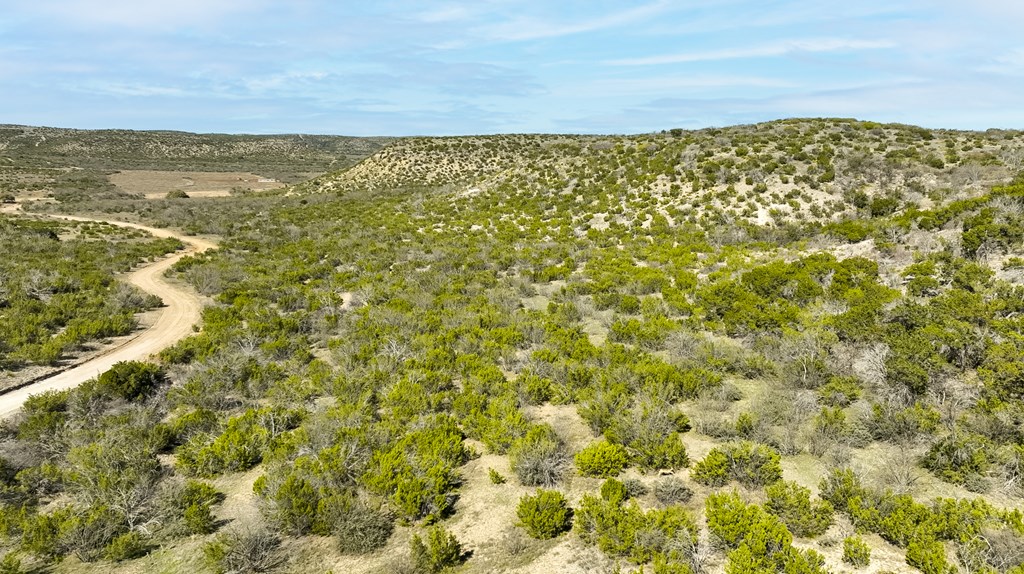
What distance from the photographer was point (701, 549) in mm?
6410

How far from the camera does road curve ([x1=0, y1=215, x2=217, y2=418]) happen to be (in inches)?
471

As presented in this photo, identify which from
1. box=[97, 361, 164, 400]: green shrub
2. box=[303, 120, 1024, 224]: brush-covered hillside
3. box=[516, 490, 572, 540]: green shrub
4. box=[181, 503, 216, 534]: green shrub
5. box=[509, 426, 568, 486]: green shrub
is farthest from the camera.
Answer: box=[303, 120, 1024, 224]: brush-covered hillside

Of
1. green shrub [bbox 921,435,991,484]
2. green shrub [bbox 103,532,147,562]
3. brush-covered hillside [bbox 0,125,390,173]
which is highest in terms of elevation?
brush-covered hillside [bbox 0,125,390,173]

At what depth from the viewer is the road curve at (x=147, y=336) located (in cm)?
1197

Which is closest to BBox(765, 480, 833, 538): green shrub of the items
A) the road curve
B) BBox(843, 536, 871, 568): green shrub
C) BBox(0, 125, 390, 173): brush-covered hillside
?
BBox(843, 536, 871, 568): green shrub

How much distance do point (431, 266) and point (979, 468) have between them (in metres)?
20.3

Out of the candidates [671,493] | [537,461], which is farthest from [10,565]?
[671,493]

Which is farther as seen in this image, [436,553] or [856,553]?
[436,553]

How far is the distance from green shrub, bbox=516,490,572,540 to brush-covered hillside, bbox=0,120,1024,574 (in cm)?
5

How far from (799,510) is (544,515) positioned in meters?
3.66

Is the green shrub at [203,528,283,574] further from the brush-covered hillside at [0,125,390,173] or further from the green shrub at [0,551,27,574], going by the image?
the brush-covered hillside at [0,125,390,173]

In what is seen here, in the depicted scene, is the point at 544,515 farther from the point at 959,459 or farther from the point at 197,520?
the point at 959,459

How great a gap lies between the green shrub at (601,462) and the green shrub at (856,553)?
3271 mm

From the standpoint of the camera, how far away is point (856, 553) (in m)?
6.04
